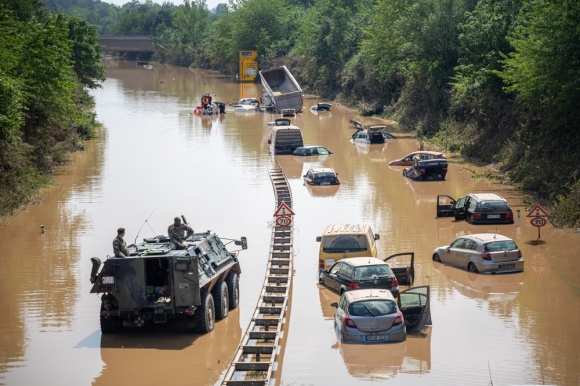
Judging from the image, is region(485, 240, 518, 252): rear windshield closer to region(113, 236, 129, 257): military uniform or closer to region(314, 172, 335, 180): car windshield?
region(113, 236, 129, 257): military uniform

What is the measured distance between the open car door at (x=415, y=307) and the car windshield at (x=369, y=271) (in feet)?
5.73

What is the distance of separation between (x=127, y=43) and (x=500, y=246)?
17077 cm

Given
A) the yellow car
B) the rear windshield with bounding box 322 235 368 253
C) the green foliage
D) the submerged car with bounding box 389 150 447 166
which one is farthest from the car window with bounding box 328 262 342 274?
the submerged car with bounding box 389 150 447 166

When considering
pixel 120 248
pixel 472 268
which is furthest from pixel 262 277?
pixel 120 248

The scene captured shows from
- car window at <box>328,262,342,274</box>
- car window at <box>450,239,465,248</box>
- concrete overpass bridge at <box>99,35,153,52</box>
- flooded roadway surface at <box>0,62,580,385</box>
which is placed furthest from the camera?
concrete overpass bridge at <box>99,35,153,52</box>

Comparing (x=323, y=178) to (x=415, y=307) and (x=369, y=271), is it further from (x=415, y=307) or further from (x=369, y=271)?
(x=415, y=307)

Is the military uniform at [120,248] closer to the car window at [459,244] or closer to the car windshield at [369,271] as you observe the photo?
the car windshield at [369,271]

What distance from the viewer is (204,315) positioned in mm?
21250

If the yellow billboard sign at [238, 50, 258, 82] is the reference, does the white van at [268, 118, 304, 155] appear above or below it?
below

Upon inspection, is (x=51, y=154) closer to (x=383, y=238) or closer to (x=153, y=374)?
(x=383, y=238)

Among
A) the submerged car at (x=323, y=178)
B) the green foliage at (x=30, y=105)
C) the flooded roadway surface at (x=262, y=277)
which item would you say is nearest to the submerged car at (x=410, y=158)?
the flooded roadway surface at (x=262, y=277)

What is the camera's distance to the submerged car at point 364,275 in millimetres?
23328

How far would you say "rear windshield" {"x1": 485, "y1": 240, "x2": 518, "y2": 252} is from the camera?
89.2ft

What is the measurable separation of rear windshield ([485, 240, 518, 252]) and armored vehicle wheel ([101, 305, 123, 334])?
11.2 meters
